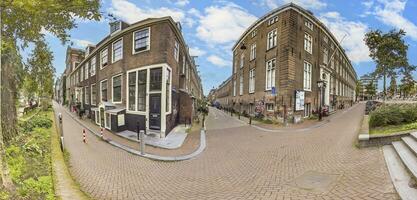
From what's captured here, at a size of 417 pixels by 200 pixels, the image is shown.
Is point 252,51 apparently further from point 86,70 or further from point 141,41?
point 86,70

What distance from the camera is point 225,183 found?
688cm

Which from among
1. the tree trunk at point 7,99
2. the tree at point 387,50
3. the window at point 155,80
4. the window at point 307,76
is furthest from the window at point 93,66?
the tree at point 387,50

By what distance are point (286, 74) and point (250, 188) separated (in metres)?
16.7

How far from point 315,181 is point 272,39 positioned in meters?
19.8

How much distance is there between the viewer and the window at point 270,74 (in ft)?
77.9

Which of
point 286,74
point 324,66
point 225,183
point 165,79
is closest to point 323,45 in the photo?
point 324,66

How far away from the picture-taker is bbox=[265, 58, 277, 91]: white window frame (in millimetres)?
23669

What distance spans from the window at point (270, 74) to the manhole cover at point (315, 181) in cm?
1731

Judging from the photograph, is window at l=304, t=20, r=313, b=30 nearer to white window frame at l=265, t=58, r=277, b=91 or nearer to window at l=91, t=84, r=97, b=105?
white window frame at l=265, t=58, r=277, b=91

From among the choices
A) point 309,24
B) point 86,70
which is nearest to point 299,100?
point 309,24

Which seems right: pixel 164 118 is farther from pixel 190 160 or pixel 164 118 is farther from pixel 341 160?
pixel 341 160

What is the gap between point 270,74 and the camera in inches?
959

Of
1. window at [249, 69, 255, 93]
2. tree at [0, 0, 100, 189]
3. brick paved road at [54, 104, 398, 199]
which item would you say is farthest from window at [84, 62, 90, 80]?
window at [249, 69, 255, 93]

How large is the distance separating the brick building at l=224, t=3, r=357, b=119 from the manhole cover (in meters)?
15.3
